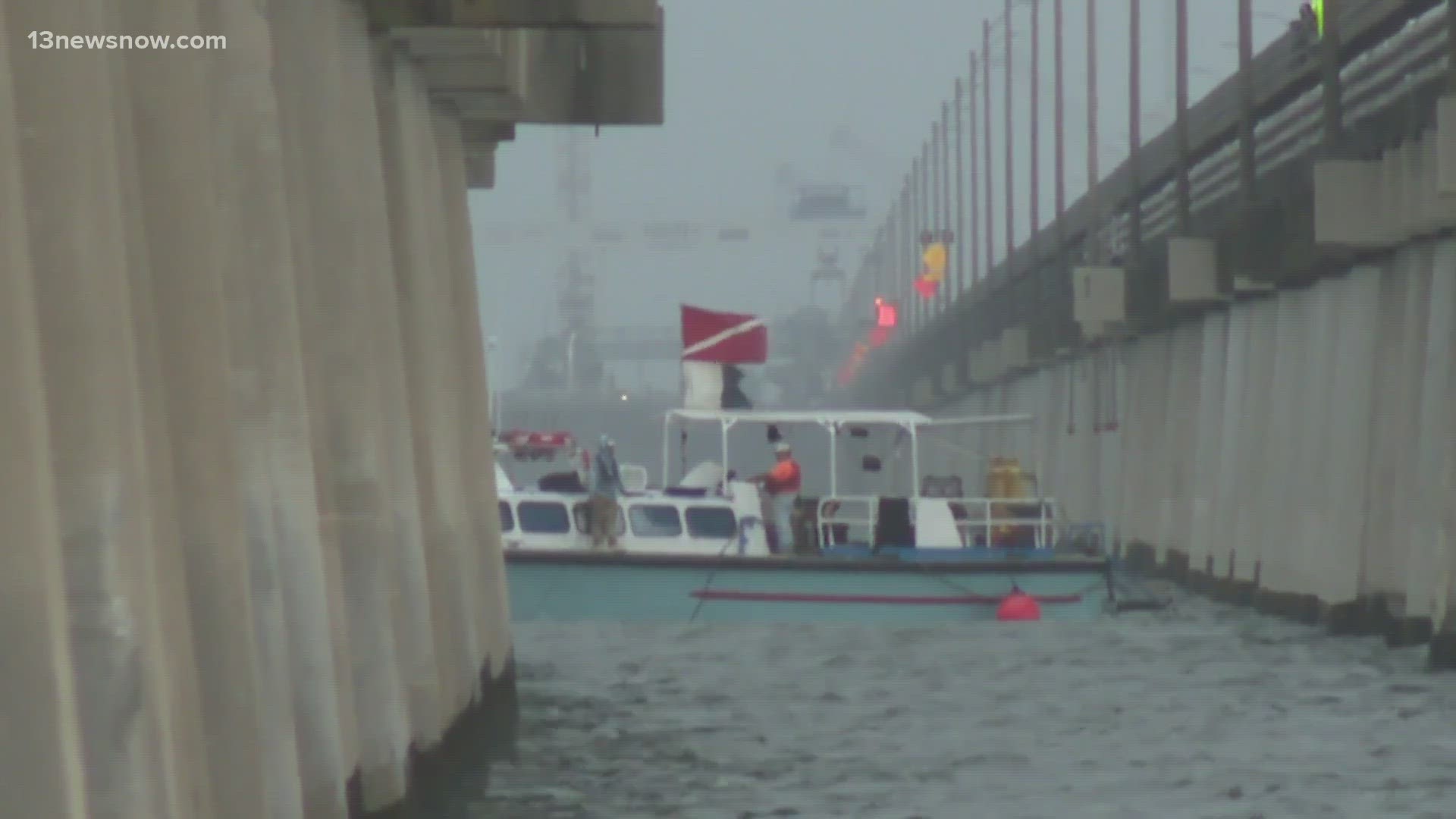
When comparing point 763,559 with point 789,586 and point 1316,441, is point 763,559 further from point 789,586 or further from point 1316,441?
point 1316,441

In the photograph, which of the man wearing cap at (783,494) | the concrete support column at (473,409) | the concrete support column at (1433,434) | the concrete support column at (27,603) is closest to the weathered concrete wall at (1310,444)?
the concrete support column at (1433,434)

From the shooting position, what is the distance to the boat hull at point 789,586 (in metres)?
35.4

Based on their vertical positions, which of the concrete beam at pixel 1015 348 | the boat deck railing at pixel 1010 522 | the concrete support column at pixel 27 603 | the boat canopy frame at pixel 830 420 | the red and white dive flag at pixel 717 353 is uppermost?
the concrete support column at pixel 27 603

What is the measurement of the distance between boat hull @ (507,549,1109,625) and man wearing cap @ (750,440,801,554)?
31.9 inches

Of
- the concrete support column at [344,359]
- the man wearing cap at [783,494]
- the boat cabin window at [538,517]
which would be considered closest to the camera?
the concrete support column at [344,359]

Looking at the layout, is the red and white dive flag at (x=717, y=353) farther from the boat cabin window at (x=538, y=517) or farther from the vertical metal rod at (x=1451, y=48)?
the vertical metal rod at (x=1451, y=48)

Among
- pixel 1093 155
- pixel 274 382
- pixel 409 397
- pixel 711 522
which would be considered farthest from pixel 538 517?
pixel 1093 155

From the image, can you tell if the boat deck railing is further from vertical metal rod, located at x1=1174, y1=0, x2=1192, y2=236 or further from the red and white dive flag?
vertical metal rod, located at x1=1174, y1=0, x2=1192, y2=236

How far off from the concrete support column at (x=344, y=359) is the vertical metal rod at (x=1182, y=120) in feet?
114

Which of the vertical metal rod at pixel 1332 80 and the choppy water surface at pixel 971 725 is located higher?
the vertical metal rod at pixel 1332 80

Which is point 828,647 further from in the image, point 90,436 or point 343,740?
point 90,436

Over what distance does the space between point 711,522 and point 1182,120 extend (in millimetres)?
22678

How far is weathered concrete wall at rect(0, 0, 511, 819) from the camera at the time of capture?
1084 cm

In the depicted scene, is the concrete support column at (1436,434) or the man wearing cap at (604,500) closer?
the concrete support column at (1436,434)
